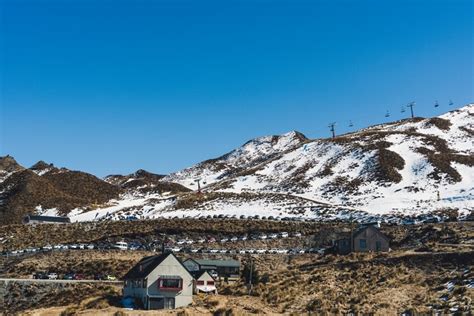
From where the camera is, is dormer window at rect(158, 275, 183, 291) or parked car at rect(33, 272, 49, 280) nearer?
dormer window at rect(158, 275, 183, 291)

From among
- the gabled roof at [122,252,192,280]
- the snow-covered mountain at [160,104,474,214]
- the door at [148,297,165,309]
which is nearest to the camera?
the door at [148,297,165,309]

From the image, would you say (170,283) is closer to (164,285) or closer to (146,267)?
(164,285)

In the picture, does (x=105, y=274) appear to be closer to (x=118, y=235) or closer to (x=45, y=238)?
(x=118, y=235)

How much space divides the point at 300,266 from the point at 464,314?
30.4m

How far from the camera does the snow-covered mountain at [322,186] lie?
103125mm

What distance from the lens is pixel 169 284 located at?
46.2 m

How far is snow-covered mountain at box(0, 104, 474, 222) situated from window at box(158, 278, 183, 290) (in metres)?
49.3

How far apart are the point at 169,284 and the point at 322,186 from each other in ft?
288

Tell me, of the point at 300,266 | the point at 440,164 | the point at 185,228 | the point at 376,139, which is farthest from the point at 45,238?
the point at 376,139

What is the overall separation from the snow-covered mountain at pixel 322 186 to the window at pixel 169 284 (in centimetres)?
4928

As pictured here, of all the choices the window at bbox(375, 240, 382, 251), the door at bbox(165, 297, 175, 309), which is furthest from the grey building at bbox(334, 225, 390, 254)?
the door at bbox(165, 297, 175, 309)

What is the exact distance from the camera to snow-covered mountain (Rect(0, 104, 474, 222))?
103 meters

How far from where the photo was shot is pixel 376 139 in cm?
15762

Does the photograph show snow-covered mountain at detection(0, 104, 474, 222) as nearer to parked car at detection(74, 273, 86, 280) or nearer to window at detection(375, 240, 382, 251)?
window at detection(375, 240, 382, 251)
